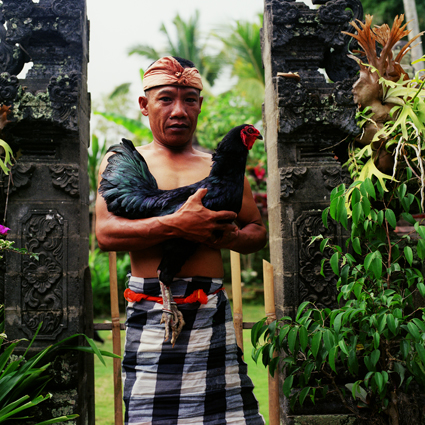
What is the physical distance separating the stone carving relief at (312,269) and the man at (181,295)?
2.21 ft

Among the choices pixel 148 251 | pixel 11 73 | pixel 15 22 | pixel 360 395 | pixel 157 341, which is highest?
pixel 15 22

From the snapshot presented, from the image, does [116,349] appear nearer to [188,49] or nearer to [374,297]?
[374,297]

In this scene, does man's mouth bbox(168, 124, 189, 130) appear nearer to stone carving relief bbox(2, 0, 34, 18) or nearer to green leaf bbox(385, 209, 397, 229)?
green leaf bbox(385, 209, 397, 229)

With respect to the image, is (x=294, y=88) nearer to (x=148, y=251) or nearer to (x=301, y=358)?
(x=148, y=251)

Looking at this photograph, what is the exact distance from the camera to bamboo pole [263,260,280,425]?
271 centimetres

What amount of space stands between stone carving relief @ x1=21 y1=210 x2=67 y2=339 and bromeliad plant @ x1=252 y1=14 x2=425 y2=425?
1221 mm

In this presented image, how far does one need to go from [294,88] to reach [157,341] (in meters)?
1.74

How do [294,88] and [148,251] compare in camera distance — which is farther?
[294,88]

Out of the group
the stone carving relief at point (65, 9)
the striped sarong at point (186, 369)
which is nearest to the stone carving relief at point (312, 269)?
the striped sarong at point (186, 369)

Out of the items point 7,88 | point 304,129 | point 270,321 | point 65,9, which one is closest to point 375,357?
point 270,321

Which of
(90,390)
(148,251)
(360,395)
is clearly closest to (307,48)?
(148,251)

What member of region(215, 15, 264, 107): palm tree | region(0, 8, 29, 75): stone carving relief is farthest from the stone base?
region(215, 15, 264, 107): palm tree

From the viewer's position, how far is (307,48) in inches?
113

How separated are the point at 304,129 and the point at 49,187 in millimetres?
1658
